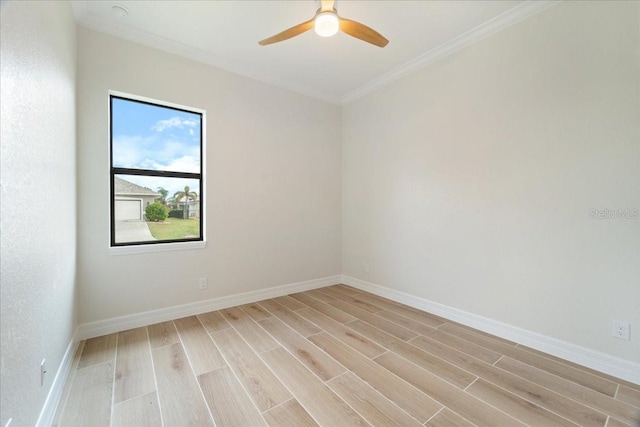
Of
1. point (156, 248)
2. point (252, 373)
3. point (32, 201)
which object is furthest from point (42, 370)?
point (156, 248)

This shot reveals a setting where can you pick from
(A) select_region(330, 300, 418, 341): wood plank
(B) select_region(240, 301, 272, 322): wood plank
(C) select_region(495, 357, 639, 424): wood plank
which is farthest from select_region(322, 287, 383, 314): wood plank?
(C) select_region(495, 357, 639, 424): wood plank

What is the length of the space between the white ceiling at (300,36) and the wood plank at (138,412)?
3.01 meters

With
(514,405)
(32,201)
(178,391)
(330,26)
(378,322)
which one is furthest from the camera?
(378,322)

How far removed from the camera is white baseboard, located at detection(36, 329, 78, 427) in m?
1.42

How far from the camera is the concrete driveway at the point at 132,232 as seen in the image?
2.67 m

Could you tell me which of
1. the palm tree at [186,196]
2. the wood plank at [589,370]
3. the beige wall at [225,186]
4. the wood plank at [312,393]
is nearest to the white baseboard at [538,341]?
the wood plank at [589,370]

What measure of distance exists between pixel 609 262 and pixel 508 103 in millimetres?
1514

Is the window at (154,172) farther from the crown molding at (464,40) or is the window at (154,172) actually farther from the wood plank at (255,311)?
the crown molding at (464,40)

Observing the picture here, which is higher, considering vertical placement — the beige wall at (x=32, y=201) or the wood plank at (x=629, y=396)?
the beige wall at (x=32, y=201)

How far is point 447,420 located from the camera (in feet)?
4.95

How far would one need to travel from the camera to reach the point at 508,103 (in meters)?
2.46

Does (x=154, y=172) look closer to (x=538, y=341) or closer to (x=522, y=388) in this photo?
(x=522, y=388)

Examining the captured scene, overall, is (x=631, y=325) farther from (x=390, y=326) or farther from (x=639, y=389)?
(x=390, y=326)

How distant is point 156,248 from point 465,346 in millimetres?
3102
